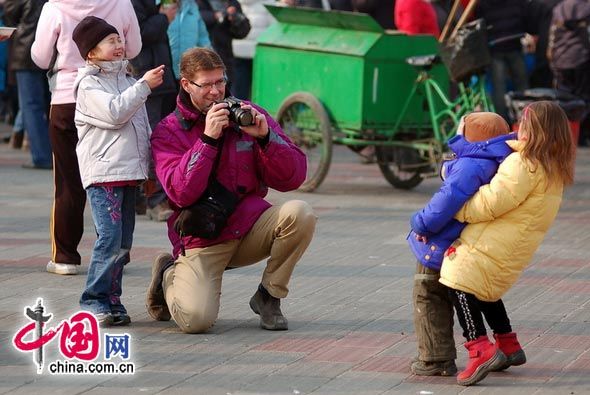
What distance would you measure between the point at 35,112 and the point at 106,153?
6.94m

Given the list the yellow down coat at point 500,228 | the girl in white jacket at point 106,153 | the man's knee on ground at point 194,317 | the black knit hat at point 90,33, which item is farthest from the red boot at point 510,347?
the black knit hat at point 90,33

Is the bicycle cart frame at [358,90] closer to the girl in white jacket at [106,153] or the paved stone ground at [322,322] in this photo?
the paved stone ground at [322,322]

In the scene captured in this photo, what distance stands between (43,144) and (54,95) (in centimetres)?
579

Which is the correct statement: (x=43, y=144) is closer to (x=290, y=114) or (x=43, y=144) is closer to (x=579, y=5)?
(x=290, y=114)

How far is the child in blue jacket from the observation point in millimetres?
5906

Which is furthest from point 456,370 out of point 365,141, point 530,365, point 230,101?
point 365,141

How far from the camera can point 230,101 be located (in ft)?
22.1

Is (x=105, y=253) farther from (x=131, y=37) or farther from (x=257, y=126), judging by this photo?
(x=131, y=37)

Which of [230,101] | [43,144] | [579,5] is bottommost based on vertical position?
[43,144]

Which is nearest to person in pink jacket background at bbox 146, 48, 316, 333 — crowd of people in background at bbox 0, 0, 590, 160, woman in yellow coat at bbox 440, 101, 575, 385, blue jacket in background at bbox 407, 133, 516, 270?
blue jacket in background at bbox 407, 133, 516, 270

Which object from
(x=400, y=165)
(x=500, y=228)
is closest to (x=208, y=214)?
(x=500, y=228)

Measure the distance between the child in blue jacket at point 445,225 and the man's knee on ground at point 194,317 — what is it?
1153 mm

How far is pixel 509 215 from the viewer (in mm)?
5953

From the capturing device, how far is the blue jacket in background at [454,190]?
19.3 ft
